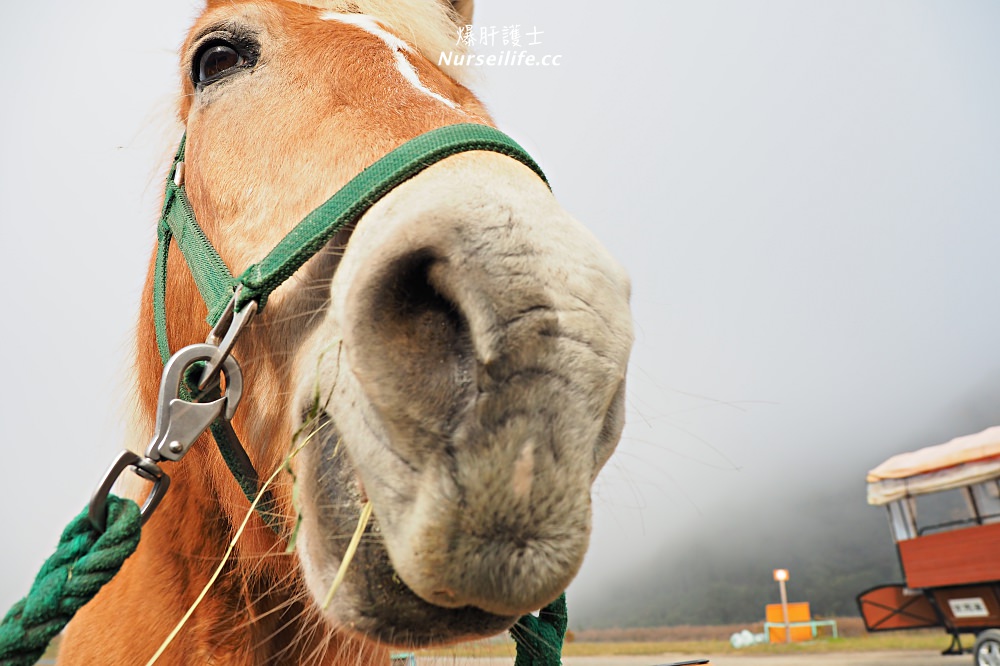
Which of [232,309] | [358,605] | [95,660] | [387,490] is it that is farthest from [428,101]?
[95,660]

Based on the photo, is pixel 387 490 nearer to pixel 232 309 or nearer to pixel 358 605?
pixel 358 605

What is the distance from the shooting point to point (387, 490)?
0.96 meters

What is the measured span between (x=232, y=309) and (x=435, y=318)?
0.55m

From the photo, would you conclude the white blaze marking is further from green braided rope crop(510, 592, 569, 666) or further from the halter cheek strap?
green braided rope crop(510, 592, 569, 666)

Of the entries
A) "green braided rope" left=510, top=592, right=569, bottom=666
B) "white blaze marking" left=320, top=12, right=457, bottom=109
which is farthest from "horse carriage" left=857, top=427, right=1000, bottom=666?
"white blaze marking" left=320, top=12, right=457, bottom=109

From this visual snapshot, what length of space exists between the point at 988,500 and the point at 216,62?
1179 cm

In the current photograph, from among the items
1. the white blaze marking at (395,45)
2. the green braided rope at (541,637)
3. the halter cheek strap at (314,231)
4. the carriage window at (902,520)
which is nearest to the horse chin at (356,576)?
the halter cheek strap at (314,231)

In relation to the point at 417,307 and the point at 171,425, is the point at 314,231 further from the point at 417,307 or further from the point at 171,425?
the point at 171,425

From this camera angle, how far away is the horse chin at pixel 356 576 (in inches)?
40.2

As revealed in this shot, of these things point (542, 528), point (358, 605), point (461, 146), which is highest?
point (461, 146)

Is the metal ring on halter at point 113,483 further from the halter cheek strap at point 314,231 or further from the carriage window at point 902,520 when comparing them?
the carriage window at point 902,520

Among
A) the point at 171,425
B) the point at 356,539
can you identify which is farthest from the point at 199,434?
the point at 356,539

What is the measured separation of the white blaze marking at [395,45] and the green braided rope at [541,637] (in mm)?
1305

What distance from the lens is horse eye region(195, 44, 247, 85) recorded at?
1723mm
